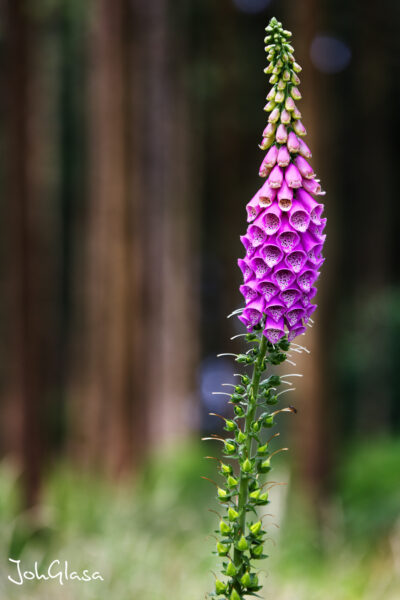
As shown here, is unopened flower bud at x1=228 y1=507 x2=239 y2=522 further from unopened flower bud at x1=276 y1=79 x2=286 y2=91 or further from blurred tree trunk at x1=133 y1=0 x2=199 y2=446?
blurred tree trunk at x1=133 y1=0 x2=199 y2=446

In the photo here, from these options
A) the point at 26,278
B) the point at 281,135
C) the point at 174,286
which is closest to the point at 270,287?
the point at 281,135

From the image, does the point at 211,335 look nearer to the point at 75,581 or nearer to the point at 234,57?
the point at 234,57

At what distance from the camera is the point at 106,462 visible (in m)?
10.3

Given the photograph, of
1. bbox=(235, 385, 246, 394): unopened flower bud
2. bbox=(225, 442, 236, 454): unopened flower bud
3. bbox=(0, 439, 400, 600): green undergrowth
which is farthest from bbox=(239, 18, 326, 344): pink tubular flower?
bbox=(0, 439, 400, 600): green undergrowth

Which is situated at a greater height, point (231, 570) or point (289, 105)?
point (289, 105)

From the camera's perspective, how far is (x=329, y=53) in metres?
12.0

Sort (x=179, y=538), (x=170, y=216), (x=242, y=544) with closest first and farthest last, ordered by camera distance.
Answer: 1. (x=242, y=544)
2. (x=179, y=538)
3. (x=170, y=216)

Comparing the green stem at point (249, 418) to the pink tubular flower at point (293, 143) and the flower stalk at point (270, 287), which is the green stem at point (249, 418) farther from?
the pink tubular flower at point (293, 143)

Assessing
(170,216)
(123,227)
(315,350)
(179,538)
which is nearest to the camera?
(179,538)

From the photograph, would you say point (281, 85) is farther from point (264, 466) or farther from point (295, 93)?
point (264, 466)

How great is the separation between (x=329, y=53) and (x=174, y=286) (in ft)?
22.6

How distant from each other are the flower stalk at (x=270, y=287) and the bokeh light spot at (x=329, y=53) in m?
6.94

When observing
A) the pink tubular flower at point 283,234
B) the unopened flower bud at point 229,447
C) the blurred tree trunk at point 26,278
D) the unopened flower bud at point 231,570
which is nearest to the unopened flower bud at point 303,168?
the pink tubular flower at point 283,234

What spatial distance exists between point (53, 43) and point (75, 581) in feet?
61.9
